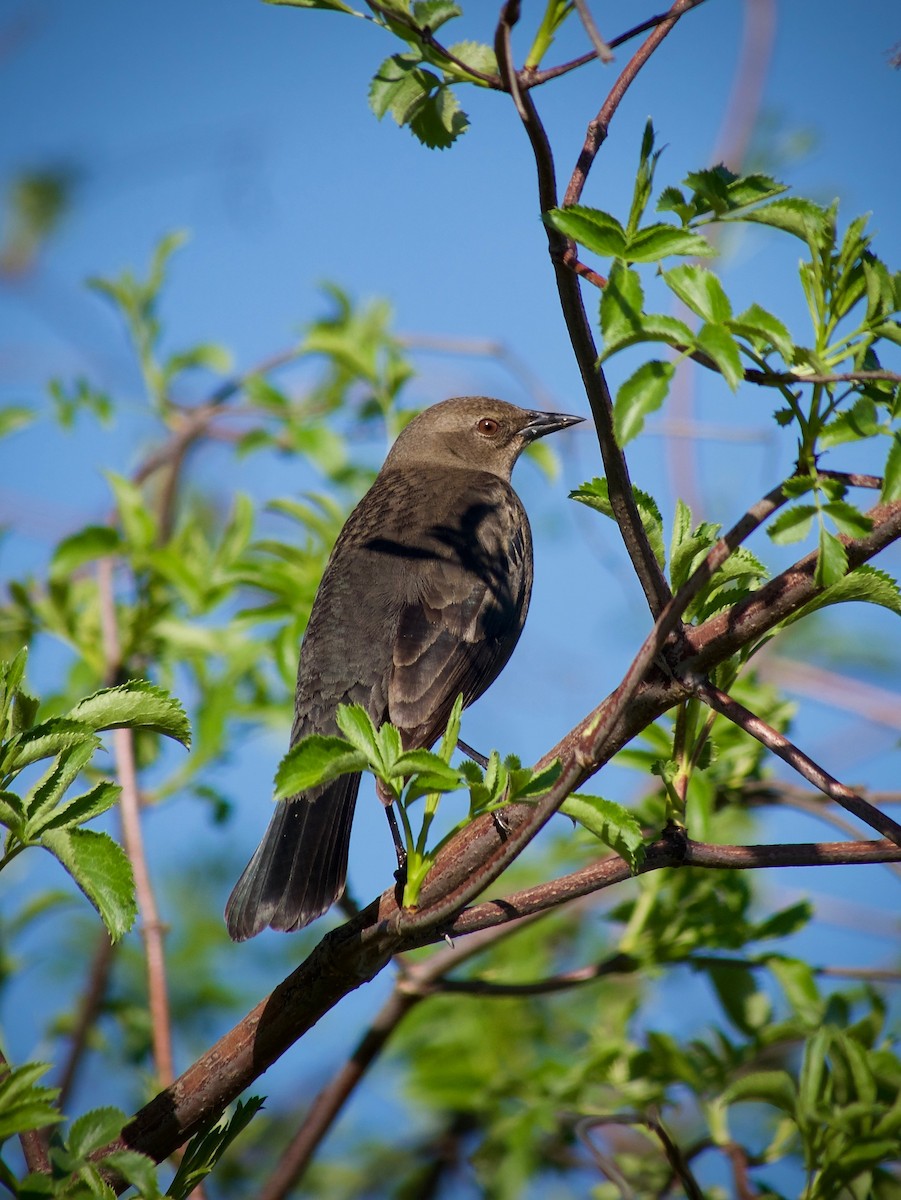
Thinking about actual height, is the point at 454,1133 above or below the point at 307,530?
below

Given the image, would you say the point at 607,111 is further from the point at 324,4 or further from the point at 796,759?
the point at 796,759

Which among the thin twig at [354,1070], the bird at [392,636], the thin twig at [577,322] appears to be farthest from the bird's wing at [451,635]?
the thin twig at [577,322]

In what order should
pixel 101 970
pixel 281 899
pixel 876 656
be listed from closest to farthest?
pixel 281 899 → pixel 101 970 → pixel 876 656

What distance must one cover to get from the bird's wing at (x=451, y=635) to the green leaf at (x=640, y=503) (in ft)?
5.43

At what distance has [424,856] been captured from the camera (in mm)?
2326

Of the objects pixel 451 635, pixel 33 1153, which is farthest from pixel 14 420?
pixel 33 1153

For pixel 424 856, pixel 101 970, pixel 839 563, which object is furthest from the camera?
pixel 101 970

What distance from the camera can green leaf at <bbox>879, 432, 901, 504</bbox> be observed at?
Result: 6.21 feet

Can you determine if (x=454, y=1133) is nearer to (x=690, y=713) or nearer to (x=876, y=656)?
(x=690, y=713)

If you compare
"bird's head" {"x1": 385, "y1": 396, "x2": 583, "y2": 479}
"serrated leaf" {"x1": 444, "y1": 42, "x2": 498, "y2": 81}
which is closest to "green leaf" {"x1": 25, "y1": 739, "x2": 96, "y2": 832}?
"serrated leaf" {"x1": 444, "y1": 42, "x2": 498, "y2": 81}

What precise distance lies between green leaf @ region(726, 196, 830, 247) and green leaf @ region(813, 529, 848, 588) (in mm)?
510

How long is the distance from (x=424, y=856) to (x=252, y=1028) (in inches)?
20.8

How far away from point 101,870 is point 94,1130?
48 centimetres

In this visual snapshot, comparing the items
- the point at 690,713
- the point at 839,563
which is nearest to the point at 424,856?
the point at 690,713
